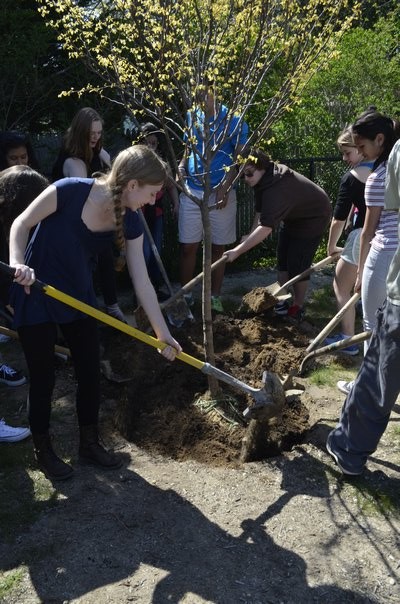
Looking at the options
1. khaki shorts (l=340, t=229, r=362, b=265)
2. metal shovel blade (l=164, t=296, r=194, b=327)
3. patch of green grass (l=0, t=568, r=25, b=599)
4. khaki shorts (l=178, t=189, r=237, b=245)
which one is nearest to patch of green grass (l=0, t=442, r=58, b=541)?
patch of green grass (l=0, t=568, r=25, b=599)

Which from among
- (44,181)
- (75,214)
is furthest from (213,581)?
(44,181)

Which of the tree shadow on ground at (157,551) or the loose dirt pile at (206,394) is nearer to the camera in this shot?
the tree shadow on ground at (157,551)

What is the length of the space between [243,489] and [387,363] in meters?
0.99

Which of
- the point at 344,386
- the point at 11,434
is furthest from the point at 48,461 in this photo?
the point at 344,386

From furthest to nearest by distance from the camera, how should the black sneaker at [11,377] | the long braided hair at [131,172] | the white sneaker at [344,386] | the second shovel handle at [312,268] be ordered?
the second shovel handle at [312,268], the black sneaker at [11,377], the white sneaker at [344,386], the long braided hair at [131,172]

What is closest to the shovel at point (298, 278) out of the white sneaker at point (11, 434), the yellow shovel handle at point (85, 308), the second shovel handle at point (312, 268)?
the second shovel handle at point (312, 268)

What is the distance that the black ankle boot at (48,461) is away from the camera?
10.5 feet

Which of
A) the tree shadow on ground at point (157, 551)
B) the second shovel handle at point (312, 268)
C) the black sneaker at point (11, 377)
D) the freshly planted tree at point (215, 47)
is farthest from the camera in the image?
the second shovel handle at point (312, 268)

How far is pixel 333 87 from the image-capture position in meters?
9.97

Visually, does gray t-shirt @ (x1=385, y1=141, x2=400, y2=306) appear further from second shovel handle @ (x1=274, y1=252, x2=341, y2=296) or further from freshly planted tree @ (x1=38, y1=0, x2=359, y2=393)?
second shovel handle @ (x1=274, y1=252, x2=341, y2=296)

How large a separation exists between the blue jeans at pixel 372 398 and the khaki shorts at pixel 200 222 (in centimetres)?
286

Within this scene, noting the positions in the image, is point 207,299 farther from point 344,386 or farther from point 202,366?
point 344,386

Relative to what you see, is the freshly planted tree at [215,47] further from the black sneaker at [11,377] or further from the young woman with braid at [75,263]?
the black sneaker at [11,377]

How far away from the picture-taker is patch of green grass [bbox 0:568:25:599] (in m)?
2.51
